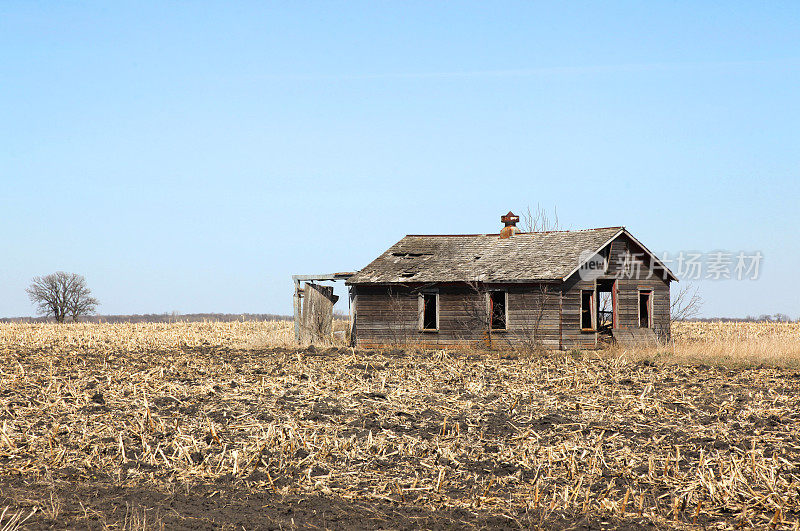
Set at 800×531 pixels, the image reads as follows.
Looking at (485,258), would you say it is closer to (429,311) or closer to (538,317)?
(429,311)

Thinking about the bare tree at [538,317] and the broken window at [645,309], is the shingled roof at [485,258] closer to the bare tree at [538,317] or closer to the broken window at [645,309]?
the bare tree at [538,317]

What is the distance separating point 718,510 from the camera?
7961 millimetres

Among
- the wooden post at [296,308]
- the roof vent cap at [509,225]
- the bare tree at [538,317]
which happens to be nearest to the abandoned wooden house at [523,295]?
the bare tree at [538,317]

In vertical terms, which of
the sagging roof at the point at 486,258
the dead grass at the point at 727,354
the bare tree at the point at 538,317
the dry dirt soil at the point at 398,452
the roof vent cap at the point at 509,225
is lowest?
the dry dirt soil at the point at 398,452

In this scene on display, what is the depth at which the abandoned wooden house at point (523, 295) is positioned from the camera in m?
24.8

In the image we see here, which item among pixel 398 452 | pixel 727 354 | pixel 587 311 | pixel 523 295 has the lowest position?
pixel 398 452

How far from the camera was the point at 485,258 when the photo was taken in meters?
27.5

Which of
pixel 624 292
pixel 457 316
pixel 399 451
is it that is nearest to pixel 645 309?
pixel 624 292

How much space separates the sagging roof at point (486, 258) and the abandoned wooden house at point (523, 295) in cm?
4

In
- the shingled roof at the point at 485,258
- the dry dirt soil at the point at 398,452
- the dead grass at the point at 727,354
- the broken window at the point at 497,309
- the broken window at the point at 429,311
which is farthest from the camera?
the broken window at the point at 429,311

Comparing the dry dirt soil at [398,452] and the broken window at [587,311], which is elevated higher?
the broken window at [587,311]

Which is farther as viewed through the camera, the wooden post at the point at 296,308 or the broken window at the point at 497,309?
the wooden post at the point at 296,308

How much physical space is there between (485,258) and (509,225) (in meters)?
3.11

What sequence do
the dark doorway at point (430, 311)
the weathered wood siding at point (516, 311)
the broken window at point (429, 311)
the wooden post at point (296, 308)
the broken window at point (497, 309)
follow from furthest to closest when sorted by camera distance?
the wooden post at point (296, 308) → the dark doorway at point (430, 311) → the broken window at point (429, 311) → the broken window at point (497, 309) → the weathered wood siding at point (516, 311)
